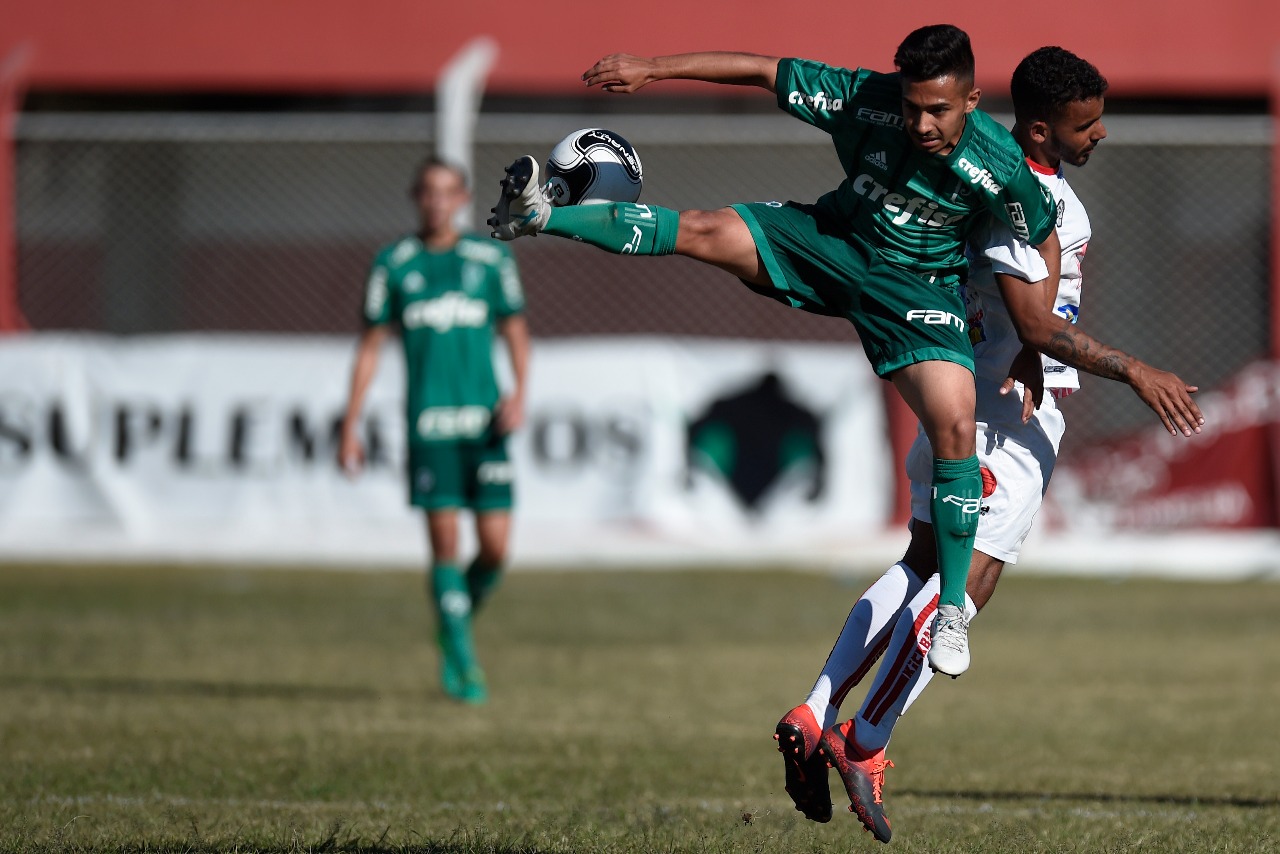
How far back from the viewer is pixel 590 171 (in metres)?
5.11

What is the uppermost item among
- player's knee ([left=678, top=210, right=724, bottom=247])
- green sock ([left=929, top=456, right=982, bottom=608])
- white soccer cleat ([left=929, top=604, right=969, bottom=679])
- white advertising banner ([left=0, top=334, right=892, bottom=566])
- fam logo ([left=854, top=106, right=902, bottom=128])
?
fam logo ([left=854, top=106, right=902, bottom=128])

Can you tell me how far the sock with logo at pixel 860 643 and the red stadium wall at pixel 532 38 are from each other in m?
12.1

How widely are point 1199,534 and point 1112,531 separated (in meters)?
0.72

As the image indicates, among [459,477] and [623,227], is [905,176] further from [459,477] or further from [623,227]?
[459,477]

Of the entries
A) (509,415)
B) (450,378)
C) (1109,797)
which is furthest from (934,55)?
(450,378)

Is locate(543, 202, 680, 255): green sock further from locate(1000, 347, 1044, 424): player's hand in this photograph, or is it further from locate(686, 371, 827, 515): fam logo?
locate(686, 371, 827, 515): fam logo

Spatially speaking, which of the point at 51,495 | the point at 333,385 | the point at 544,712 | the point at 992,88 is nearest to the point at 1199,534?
the point at 992,88

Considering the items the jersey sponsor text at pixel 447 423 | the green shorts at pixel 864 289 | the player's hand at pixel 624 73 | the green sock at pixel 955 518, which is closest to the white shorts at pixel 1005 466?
the green sock at pixel 955 518

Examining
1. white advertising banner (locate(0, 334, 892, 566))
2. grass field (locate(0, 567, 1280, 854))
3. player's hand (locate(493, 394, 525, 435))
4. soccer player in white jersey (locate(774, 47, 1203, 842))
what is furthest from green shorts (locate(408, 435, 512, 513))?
white advertising banner (locate(0, 334, 892, 566))

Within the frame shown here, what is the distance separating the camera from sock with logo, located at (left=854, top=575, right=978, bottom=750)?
5.04 meters

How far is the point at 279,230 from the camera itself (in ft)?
58.0

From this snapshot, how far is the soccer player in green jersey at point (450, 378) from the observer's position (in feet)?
28.0

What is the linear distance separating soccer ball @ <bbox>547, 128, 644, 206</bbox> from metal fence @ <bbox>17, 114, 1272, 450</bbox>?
1047 centimetres

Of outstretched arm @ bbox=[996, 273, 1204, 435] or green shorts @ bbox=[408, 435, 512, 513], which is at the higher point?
outstretched arm @ bbox=[996, 273, 1204, 435]
